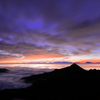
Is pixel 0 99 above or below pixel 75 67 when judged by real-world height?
below

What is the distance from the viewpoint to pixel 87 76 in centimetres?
3572

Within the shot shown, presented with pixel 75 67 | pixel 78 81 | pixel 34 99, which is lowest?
pixel 34 99

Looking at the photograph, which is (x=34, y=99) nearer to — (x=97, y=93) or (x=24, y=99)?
(x=24, y=99)

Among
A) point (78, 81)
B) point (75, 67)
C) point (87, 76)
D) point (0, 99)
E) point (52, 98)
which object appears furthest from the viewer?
point (75, 67)

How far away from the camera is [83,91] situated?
24.6 metres

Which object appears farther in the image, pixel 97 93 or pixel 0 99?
pixel 97 93

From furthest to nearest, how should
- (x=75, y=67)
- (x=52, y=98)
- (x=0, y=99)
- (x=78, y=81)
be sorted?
(x=75, y=67) < (x=78, y=81) < (x=52, y=98) < (x=0, y=99)

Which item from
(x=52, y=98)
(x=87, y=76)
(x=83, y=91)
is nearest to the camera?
(x=52, y=98)

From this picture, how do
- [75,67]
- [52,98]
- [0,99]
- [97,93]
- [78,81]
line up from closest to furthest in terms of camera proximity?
[0,99]
[52,98]
[97,93]
[78,81]
[75,67]

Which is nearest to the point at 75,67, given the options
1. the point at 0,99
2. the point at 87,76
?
the point at 87,76

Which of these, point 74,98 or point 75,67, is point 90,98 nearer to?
point 74,98

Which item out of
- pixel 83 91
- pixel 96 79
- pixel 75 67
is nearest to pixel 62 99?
pixel 83 91

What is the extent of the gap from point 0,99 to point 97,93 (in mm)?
22497

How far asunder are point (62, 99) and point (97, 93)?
9.72 m
